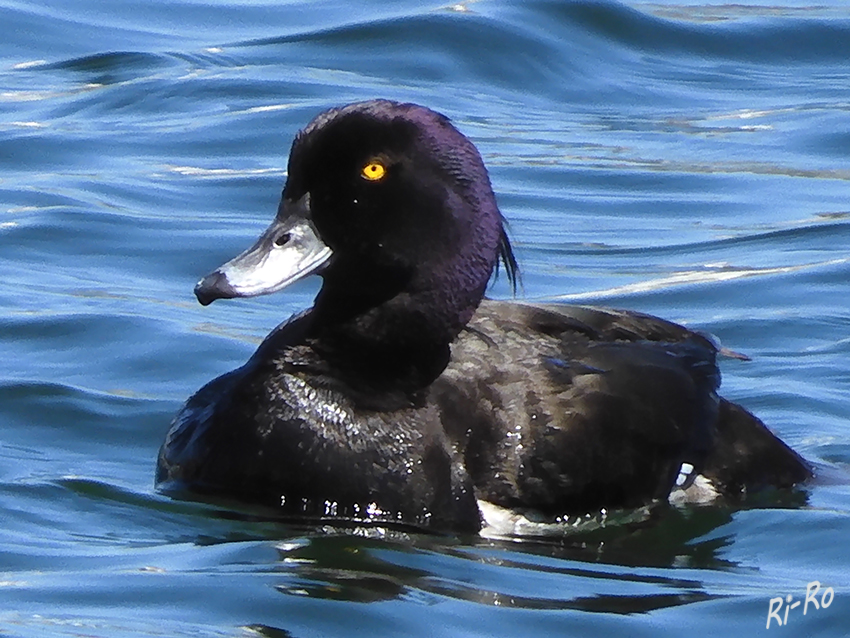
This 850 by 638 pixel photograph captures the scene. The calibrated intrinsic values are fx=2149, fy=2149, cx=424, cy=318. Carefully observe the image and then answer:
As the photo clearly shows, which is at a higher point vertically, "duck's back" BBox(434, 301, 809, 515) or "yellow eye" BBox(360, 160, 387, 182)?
"yellow eye" BBox(360, 160, 387, 182)

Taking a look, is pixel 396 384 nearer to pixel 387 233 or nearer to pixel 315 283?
pixel 387 233

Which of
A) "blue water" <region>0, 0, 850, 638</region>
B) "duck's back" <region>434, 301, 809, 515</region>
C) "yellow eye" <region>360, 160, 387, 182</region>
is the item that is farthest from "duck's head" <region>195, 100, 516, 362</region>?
"blue water" <region>0, 0, 850, 638</region>

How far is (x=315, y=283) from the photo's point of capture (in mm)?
9312

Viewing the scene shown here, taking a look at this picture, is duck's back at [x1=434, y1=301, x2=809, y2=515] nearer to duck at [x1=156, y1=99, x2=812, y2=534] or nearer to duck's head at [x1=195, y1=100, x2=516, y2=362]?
duck at [x1=156, y1=99, x2=812, y2=534]

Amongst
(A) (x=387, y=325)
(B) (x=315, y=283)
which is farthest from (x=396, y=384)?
(B) (x=315, y=283)

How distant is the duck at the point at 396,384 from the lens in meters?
6.27

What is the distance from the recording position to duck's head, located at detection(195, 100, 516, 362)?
6.22m

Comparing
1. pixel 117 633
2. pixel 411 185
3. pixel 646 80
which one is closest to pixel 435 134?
pixel 411 185

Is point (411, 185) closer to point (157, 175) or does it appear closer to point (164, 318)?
point (164, 318)

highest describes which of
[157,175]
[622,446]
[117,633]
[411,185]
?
[157,175]

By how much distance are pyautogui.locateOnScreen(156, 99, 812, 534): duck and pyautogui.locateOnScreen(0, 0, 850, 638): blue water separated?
6.0 inches

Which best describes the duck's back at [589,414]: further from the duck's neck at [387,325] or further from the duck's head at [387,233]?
the duck's head at [387,233]

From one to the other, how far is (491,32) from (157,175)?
322cm

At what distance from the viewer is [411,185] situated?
6273mm
